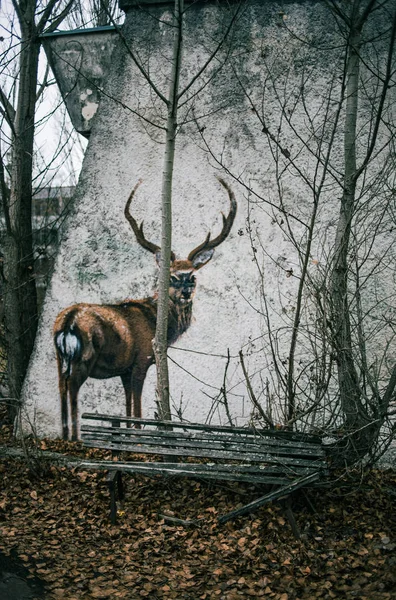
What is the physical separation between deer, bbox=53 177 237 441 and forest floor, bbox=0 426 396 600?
3.61 feet

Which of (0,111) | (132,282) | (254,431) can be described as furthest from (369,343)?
(0,111)

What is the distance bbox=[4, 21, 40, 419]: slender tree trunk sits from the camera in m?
7.84

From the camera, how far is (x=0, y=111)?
313 inches

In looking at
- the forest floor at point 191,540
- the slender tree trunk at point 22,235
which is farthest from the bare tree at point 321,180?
the slender tree trunk at point 22,235

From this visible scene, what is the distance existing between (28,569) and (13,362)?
12.4 ft

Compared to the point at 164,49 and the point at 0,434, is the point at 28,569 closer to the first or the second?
the point at 0,434

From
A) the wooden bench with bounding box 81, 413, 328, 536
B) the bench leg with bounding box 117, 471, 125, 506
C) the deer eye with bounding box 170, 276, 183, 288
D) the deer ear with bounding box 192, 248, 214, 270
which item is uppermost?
the deer ear with bounding box 192, 248, 214, 270

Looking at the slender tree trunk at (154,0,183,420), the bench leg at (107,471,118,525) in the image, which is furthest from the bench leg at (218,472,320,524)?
the slender tree trunk at (154,0,183,420)

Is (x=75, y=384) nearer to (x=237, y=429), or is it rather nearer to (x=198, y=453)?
(x=198, y=453)

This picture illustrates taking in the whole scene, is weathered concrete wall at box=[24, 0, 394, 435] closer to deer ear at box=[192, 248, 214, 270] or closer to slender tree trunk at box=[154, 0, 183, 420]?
deer ear at box=[192, 248, 214, 270]

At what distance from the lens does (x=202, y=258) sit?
271 inches

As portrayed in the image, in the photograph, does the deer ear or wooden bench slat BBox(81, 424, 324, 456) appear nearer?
wooden bench slat BBox(81, 424, 324, 456)

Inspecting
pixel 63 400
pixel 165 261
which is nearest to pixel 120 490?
pixel 63 400

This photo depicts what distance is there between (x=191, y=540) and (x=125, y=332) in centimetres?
274
